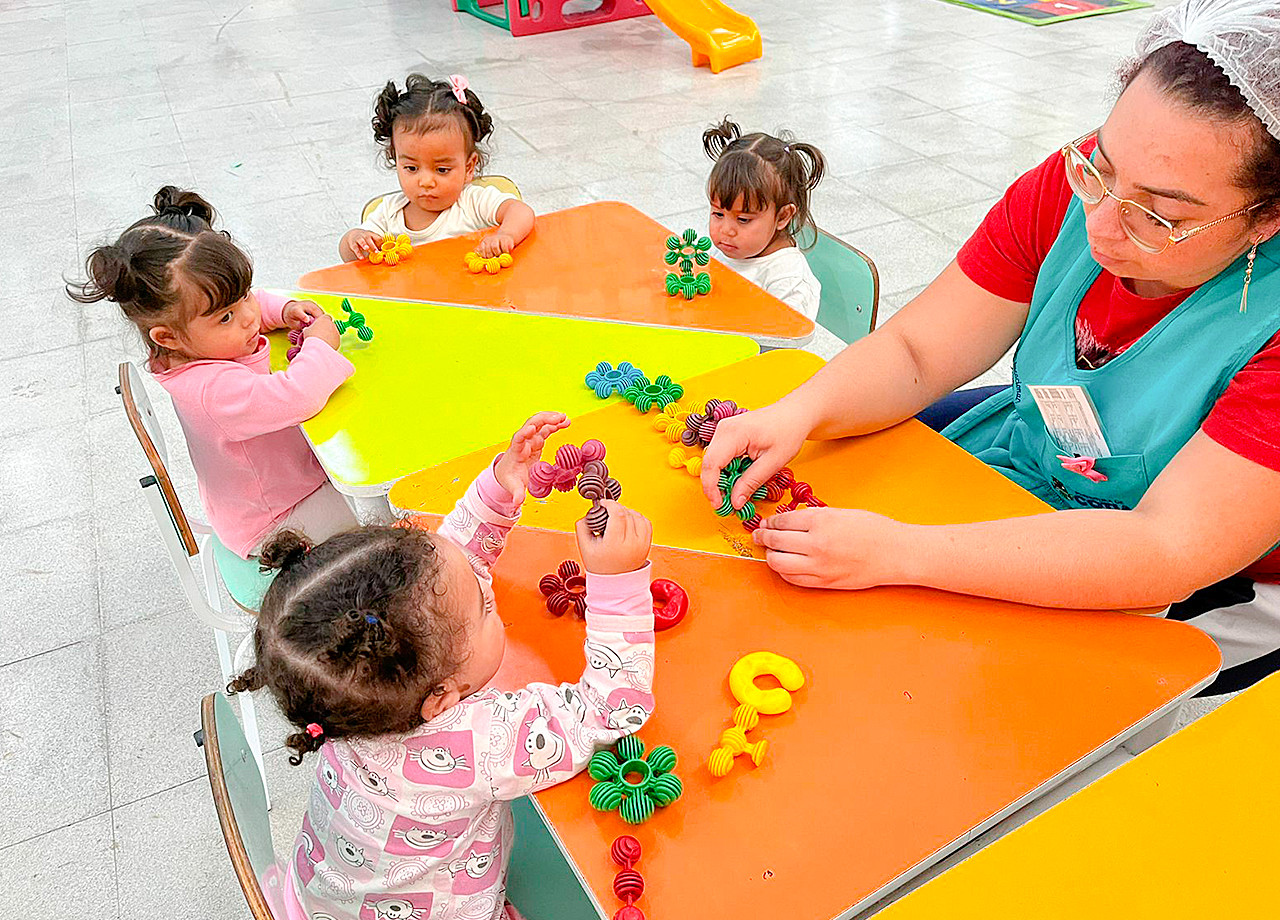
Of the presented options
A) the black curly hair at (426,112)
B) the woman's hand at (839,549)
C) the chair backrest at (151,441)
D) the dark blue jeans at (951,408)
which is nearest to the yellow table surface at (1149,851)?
the woman's hand at (839,549)

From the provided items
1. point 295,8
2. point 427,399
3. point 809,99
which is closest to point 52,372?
point 427,399

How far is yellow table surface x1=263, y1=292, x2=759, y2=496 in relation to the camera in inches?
57.1

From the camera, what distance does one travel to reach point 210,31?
6.65 m

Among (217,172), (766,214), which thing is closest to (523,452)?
(766,214)

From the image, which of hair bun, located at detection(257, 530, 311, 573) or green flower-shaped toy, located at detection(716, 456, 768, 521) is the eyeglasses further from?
hair bun, located at detection(257, 530, 311, 573)

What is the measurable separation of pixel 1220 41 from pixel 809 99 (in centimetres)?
439

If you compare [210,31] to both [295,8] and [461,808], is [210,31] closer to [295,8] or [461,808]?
[295,8]

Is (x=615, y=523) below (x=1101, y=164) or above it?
below

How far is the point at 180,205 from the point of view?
1.78m

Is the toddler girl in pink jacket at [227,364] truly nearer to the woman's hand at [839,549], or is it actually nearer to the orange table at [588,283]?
the orange table at [588,283]

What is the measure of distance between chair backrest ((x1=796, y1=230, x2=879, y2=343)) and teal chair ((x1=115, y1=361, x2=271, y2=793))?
125 centimetres

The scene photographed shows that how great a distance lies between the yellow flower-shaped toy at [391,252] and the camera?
1980mm

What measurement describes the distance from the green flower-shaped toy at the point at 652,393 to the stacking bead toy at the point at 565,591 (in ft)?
1.26

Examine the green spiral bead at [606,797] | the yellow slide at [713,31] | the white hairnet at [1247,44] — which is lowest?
the yellow slide at [713,31]
